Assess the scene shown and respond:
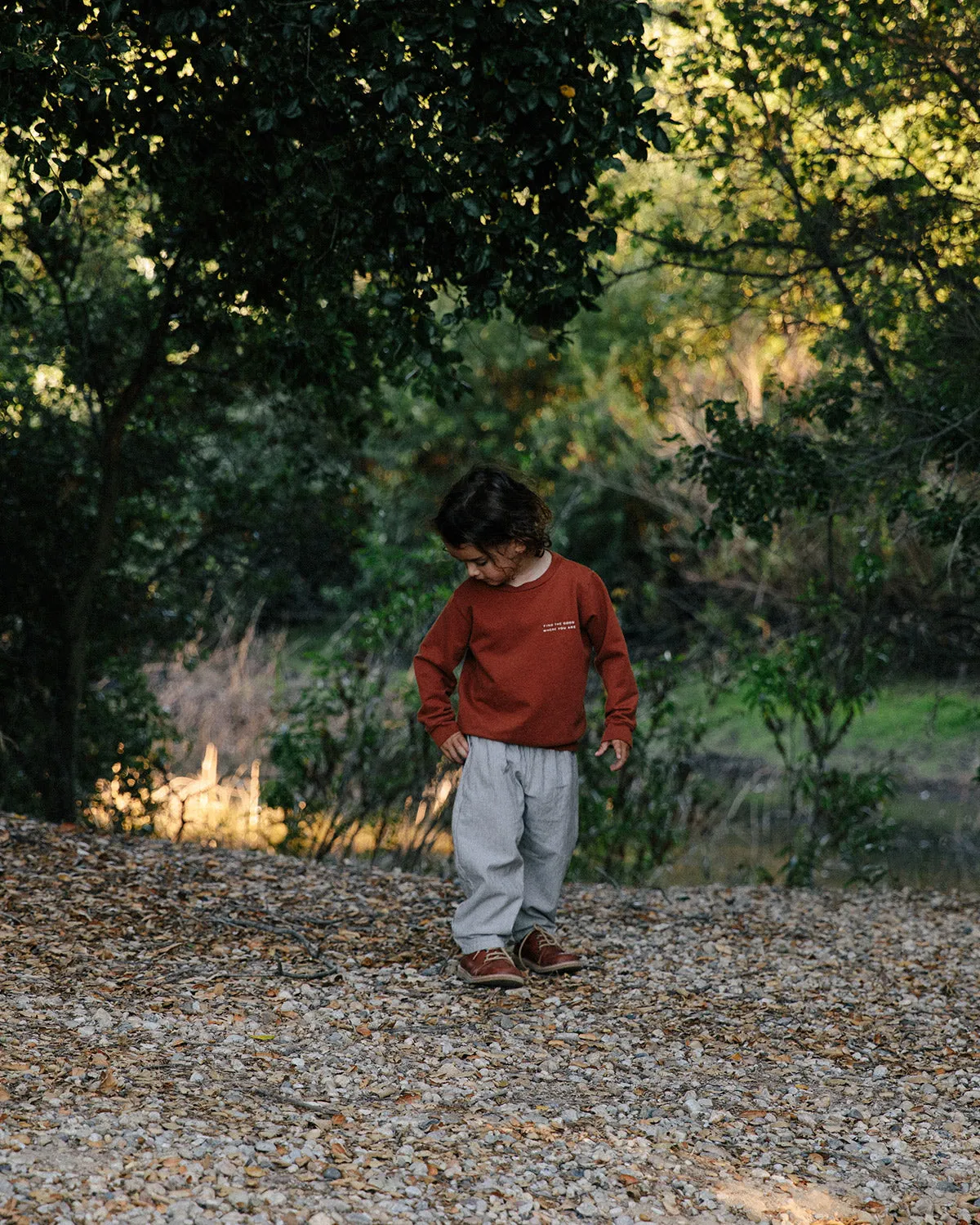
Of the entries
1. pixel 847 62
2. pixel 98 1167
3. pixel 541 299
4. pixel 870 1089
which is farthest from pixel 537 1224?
pixel 847 62

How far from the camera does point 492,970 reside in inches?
159

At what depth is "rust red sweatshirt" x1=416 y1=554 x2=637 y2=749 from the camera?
13.4 ft

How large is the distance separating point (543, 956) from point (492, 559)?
1344 millimetres

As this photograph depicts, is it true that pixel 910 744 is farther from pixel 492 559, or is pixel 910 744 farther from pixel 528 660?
pixel 492 559

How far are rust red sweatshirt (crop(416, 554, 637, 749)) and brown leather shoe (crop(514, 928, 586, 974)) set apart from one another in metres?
0.69

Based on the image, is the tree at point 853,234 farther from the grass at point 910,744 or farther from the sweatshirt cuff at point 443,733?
the grass at point 910,744

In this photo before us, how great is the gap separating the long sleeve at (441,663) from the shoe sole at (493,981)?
73 cm

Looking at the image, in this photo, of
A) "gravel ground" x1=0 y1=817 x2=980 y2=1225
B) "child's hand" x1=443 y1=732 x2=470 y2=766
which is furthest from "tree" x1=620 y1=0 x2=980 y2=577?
"child's hand" x1=443 y1=732 x2=470 y2=766

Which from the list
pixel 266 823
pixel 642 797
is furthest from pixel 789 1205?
pixel 266 823

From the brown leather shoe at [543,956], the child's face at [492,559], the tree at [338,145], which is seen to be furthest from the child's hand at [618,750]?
the tree at [338,145]

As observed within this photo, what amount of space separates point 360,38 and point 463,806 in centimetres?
237

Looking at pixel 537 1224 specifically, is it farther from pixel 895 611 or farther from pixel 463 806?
pixel 895 611

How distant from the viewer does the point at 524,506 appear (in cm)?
404

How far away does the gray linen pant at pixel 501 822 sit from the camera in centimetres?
409
